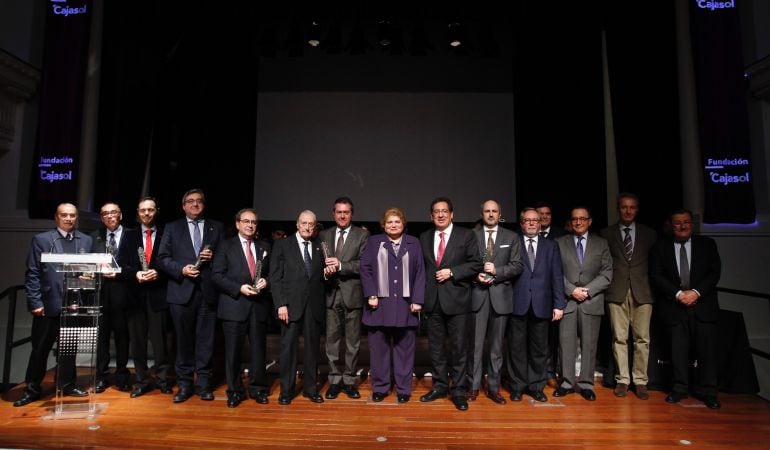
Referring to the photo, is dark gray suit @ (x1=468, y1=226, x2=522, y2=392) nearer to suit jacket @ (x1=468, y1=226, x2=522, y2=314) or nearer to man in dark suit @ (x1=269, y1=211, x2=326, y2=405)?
suit jacket @ (x1=468, y1=226, x2=522, y2=314)

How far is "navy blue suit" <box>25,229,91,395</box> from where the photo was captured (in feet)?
12.0

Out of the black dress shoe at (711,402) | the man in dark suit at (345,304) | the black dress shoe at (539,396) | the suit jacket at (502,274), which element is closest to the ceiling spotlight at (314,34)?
the man in dark suit at (345,304)

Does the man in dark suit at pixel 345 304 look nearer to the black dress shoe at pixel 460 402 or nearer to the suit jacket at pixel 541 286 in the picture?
the black dress shoe at pixel 460 402

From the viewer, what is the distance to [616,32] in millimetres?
5773

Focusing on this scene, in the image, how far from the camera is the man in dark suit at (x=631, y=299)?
3986mm

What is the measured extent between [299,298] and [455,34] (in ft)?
15.0

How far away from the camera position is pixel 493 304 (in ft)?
12.5

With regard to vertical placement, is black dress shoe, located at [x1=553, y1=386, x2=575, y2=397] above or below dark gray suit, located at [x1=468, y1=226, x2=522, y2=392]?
below

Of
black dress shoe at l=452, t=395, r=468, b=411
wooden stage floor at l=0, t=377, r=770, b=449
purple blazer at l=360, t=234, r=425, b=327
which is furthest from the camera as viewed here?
purple blazer at l=360, t=234, r=425, b=327

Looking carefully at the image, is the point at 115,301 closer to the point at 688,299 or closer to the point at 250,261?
the point at 250,261

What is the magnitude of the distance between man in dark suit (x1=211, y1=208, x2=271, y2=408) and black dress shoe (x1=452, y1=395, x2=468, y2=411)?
4.93 ft

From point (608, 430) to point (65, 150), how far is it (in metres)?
6.14

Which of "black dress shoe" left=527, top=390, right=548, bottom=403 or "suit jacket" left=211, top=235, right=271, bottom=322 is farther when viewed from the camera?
"black dress shoe" left=527, top=390, right=548, bottom=403

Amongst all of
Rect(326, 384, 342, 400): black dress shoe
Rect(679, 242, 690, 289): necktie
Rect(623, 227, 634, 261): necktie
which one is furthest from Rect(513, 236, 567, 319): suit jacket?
Rect(326, 384, 342, 400): black dress shoe
